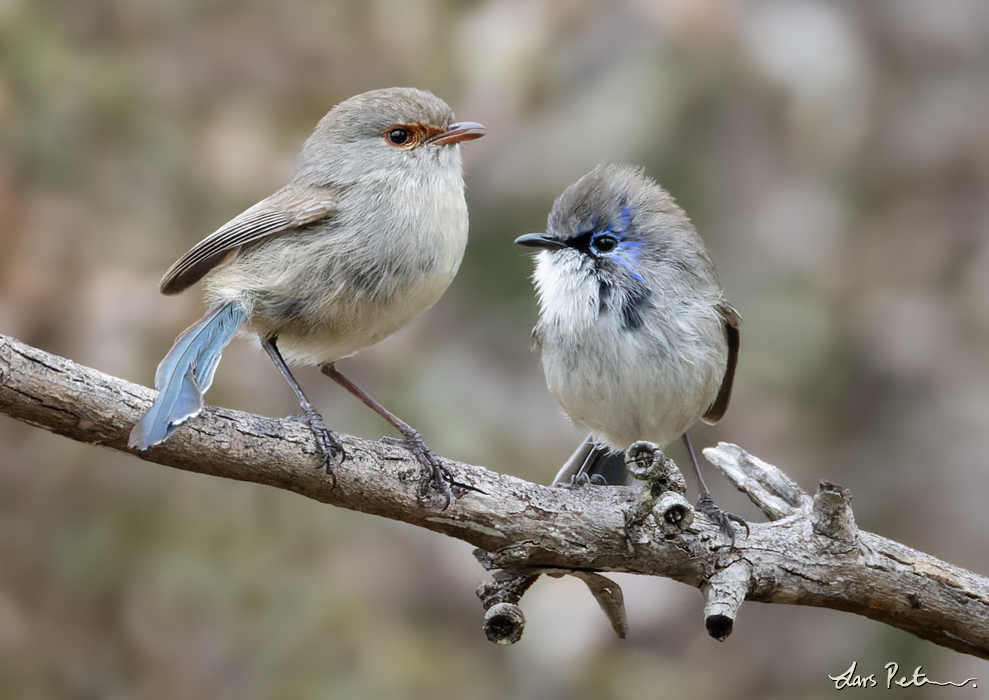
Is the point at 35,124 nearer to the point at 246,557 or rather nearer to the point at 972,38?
the point at 246,557

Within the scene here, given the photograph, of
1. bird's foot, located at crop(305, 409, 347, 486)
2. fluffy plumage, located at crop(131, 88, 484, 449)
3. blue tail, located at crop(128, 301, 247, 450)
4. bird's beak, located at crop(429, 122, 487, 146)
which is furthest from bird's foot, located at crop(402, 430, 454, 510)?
bird's beak, located at crop(429, 122, 487, 146)

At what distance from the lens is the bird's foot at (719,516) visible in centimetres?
366

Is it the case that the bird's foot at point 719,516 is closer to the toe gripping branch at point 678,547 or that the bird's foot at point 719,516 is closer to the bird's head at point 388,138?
the toe gripping branch at point 678,547

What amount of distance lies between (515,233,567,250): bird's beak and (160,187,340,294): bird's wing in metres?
0.68

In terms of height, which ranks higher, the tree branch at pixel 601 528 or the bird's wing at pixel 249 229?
the bird's wing at pixel 249 229

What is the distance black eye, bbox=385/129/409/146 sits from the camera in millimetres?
3988

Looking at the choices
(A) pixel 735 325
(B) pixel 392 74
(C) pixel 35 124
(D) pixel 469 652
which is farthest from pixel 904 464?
(C) pixel 35 124

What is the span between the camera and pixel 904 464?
5387 millimetres

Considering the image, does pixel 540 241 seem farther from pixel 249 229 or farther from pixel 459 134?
pixel 249 229

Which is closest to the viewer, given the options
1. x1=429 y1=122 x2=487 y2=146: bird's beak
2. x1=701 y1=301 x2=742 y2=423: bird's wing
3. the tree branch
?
the tree branch

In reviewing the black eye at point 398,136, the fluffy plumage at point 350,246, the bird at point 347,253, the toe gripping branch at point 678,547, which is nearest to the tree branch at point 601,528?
the toe gripping branch at point 678,547

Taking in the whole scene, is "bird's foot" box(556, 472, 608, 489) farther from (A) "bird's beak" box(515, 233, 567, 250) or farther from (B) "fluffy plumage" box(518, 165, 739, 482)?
(A) "bird's beak" box(515, 233, 567, 250)

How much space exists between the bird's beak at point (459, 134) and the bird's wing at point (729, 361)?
1.14m
